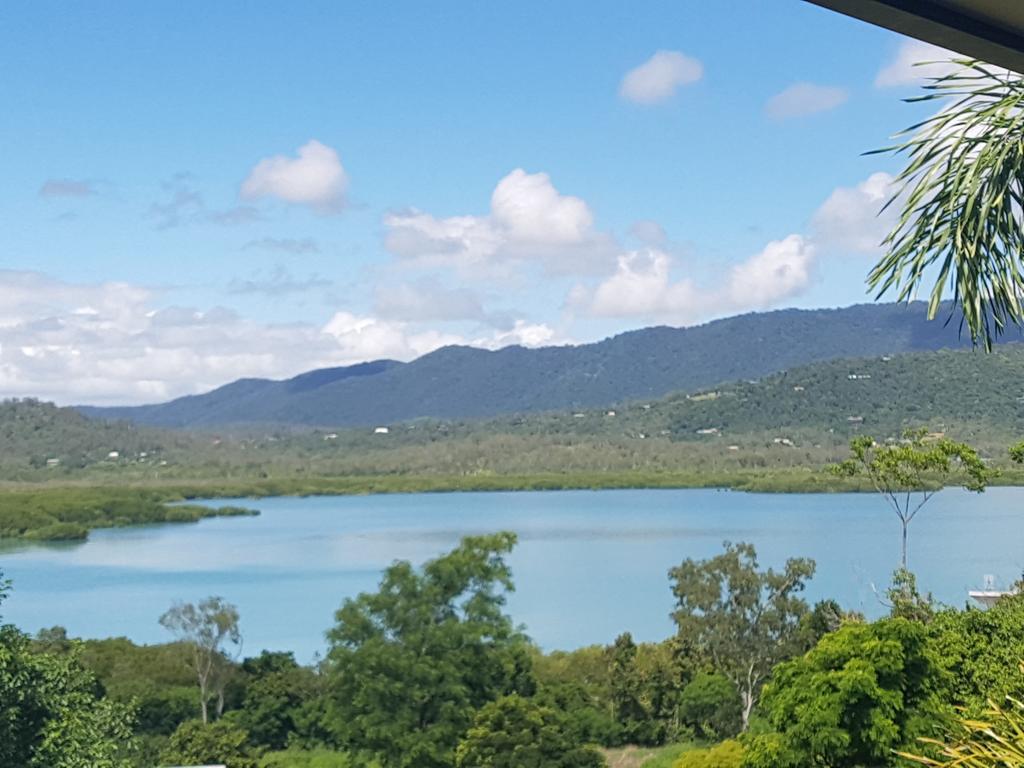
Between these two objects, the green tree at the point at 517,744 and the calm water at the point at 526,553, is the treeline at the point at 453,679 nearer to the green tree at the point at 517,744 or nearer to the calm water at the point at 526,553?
the green tree at the point at 517,744

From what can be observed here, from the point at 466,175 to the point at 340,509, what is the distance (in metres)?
24.6

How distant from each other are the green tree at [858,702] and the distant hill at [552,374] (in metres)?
55.7

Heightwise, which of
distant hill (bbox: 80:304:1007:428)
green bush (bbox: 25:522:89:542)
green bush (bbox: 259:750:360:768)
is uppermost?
distant hill (bbox: 80:304:1007:428)

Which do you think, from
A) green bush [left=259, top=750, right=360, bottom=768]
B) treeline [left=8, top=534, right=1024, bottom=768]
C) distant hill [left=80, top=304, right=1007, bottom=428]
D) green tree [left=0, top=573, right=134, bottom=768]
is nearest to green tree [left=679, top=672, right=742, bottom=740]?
treeline [left=8, top=534, right=1024, bottom=768]

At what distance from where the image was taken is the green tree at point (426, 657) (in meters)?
14.1

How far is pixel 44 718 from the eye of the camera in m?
8.77

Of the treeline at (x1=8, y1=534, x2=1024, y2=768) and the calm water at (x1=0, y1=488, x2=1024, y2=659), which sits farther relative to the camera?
the calm water at (x1=0, y1=488, x2=1024, y2=659)

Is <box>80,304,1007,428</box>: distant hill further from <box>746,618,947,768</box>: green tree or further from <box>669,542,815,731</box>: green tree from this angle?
<box>746,618,947,768</box>: green tree

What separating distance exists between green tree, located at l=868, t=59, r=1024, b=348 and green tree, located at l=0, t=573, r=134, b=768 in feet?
21.5

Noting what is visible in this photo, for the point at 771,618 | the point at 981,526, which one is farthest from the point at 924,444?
the point at 981,526

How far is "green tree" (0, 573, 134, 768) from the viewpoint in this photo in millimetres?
8320

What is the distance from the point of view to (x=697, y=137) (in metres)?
52.0

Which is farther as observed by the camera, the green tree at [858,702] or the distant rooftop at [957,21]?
the green tree at [858,702]

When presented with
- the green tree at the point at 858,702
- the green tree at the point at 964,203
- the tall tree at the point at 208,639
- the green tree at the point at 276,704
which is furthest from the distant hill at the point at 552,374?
the green tree at the point at 964,203
